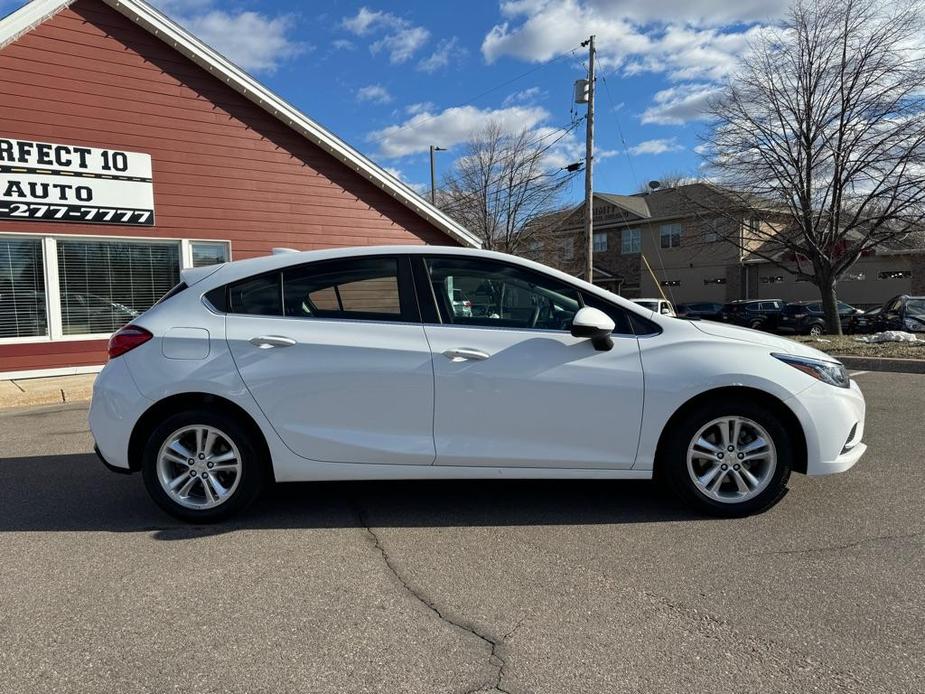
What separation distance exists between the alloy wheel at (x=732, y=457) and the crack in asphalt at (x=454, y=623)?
5.43 feet

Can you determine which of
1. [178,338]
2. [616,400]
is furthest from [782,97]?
[178,338]

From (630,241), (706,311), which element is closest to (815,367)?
(706,311)

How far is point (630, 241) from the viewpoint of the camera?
4509 cm

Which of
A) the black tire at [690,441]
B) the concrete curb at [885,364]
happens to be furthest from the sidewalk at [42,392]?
the concrete curb at [885,364]

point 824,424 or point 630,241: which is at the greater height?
point 630,241

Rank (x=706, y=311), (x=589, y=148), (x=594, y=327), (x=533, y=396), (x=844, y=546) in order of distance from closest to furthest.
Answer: (x=844, y=546) → (x=594, y=327) → (x=533, y=396) → (x=589, y=148) → (x=706, y=311)

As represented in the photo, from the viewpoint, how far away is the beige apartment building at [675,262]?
35000mm

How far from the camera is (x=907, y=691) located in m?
2.21

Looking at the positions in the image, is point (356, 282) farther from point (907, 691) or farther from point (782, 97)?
point (782, 97)

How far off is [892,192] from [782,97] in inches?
152

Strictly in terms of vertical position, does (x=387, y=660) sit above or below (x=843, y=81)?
below

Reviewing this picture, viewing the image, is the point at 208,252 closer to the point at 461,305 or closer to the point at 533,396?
the point at 461,305

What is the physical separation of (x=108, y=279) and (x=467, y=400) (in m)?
9.16

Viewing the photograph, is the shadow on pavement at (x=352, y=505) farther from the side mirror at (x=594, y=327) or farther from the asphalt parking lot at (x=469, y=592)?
the side mirror at (x=594, y=327)
